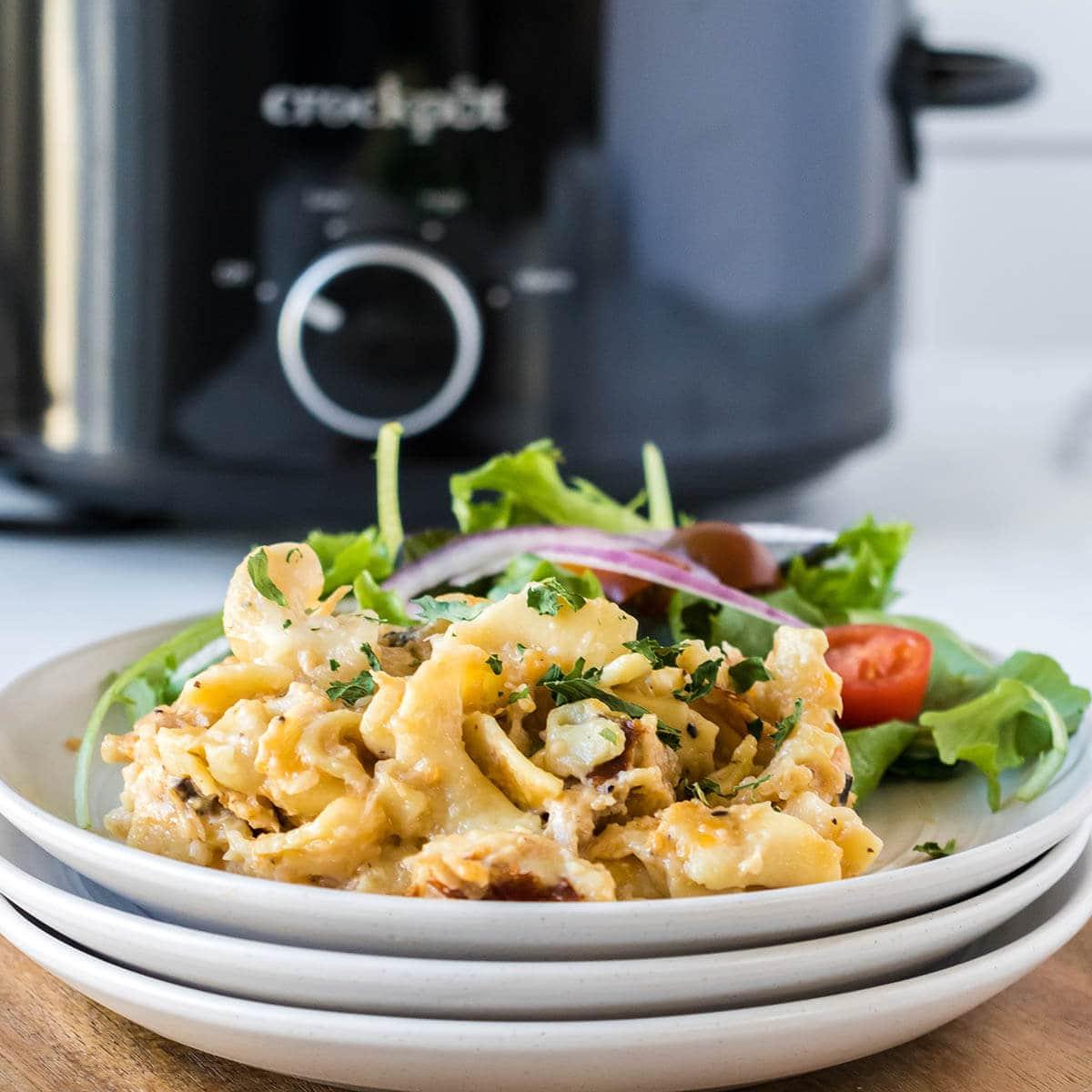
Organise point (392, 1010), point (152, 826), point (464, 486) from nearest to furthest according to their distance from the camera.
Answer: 1. point (392, 1010)
2. point (152, 826)
3. point (464, 486)

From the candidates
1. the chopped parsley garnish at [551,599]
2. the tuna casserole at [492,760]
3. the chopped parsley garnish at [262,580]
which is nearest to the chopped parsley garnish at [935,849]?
the tuna casserole at [492,760]

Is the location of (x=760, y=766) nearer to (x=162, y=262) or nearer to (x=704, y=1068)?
(x=704, y=1068)

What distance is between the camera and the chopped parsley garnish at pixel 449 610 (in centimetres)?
70

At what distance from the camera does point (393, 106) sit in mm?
1228

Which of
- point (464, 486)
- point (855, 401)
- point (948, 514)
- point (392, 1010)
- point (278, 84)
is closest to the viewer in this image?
point (392, 1010)

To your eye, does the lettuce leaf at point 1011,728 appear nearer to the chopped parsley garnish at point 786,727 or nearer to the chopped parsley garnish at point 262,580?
the chopped parsley garnish at point 786,727

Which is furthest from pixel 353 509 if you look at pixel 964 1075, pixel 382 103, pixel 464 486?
pixel 964 1075

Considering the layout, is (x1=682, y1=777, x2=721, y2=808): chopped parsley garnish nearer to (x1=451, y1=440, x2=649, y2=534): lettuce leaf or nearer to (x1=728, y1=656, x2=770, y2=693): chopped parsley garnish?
(x1=728, y1=656, x2=770, y2=693): chopped parsley garnish

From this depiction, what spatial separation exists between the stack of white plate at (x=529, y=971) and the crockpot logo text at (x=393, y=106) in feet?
2.54

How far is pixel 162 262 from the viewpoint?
1252 millimetres

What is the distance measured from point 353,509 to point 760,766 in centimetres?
69

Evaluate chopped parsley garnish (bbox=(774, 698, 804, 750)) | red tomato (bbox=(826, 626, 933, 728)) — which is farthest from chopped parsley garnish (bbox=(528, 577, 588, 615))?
red tomato (bbox=(826, 626, 933, 728))

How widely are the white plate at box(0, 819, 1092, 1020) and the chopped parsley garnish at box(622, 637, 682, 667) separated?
17 centimetres

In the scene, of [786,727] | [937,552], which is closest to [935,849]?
[786,727]
